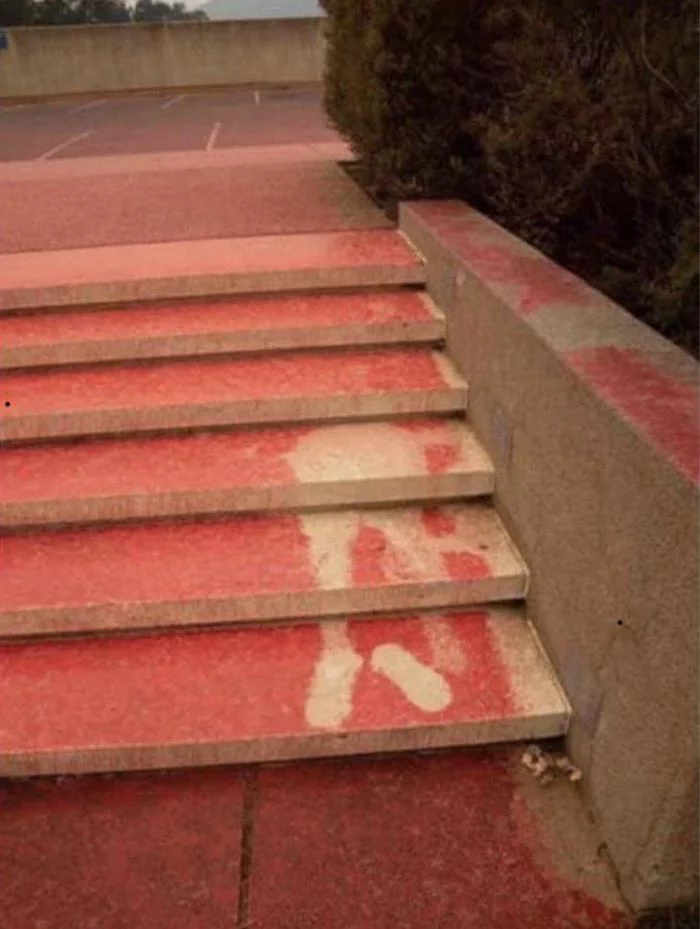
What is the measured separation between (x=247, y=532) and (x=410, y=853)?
113cm

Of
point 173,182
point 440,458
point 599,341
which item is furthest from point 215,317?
point 173,182

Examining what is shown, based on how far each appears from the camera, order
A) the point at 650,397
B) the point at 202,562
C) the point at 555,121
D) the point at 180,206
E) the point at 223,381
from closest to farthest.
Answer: the point at 650,397
the point at 202,562
the point at 555,121
the point at 223,381
the point at 180,206

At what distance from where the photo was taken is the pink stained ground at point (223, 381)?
2781 mm

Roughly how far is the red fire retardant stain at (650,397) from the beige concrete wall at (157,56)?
15879 millimetres

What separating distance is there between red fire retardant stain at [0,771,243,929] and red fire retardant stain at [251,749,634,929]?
0.31 ft

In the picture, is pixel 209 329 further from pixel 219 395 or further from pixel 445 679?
pixel 445 679

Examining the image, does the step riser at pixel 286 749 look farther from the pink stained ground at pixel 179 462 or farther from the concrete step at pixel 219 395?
the concrete step at pixel 219 395

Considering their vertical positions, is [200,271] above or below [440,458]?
above

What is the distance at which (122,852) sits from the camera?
1815 mm

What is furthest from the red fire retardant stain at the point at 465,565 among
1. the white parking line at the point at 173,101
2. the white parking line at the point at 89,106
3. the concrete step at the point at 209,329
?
the white parking line at the point at 89,106

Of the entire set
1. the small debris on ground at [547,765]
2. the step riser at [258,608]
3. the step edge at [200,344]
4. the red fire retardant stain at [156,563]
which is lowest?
the small debris on ground at [547,765]

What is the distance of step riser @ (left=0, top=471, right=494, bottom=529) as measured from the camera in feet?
8.20

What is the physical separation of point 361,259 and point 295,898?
2.58 meters

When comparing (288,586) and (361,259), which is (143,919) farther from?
(361,259)
